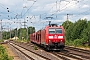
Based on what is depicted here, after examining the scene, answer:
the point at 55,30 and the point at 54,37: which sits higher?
the point at 55,30

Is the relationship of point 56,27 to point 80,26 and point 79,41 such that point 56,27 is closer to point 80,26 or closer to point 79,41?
point 79,41

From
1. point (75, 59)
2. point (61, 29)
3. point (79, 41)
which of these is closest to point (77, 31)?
point (79, 41)

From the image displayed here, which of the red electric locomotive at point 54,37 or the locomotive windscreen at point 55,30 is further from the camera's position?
the locomotive windscreen at point 55,30

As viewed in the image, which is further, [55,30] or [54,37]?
[55,30]

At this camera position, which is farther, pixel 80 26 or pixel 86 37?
pixel 80 26

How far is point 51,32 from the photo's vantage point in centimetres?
3397

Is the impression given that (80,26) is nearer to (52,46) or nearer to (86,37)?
(86,37)

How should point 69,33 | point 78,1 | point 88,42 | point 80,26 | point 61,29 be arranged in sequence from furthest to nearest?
point 69,33
point 80,26
point 88,42
point 61,29
point 78,1

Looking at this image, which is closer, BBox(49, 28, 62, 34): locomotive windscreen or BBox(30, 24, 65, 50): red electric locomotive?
BBox(30, 24, 65, 50): red electric locomotive

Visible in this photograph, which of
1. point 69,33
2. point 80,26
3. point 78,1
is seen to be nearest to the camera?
point 78,1

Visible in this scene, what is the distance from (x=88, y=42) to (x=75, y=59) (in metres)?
29.5

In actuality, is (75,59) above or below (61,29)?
below

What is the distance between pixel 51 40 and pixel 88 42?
19564 millimetres

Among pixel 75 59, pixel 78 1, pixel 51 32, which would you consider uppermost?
pixel 78 1
